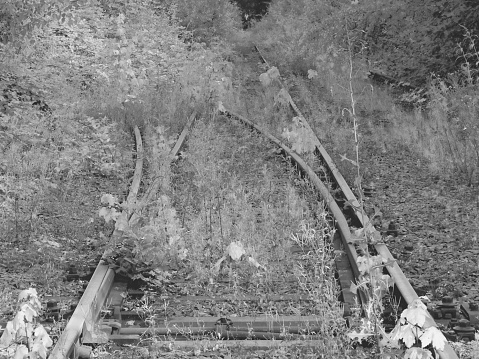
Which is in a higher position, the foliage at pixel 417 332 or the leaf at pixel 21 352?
the foliage at pixel 417 332

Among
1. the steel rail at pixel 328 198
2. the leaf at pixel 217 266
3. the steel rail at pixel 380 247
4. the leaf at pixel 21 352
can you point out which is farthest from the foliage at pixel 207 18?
the leaf at pixel 21 352

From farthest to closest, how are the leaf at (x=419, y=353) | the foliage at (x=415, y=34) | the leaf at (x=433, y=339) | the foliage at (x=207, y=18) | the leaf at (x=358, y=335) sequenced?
the foliage at (x=207, y=18), the foliage at (x=415, y=34), the leaf at (x=358, y=335), the leaf at (x=419, y=353), the leaf at (x=433, y=339)

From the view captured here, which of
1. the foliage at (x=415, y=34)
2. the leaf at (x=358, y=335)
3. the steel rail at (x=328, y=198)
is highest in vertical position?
the foliage at (x=415, y=34)

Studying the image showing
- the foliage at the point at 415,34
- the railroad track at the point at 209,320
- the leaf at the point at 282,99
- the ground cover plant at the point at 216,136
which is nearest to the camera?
the railroad track at the point at 209,320

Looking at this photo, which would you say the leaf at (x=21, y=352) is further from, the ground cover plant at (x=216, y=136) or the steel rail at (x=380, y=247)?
the steel rail at (x=380, y=247)

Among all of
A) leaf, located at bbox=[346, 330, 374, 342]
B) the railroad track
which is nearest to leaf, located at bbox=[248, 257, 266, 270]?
the railroad track

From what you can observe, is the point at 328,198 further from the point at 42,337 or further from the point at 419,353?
the point at 42,337

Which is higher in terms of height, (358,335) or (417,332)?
(358,335)

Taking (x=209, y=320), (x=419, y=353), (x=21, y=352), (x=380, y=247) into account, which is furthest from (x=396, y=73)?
(x=21, y=352)

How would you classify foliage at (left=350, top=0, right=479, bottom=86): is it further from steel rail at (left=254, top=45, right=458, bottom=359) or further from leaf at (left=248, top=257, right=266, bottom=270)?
leaf at (left=248, top=257, right=266, bottom=270)

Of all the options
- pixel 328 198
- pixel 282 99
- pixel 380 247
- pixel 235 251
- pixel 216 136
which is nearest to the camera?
pixel 235 251

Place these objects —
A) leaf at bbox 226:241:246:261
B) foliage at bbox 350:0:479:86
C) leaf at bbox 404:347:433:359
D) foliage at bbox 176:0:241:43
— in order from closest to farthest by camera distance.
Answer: leaf at bbox 404:347:433:359 < leaf at bbox 226:241:246:261 < foliage at bbox 350:0:479:86 < foliage at bbox 176:0:241:43

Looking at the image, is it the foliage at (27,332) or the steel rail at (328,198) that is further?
the steel rail at (328,198)

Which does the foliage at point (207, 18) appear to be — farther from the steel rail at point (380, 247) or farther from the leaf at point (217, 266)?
the leaf at point (217, 266)
